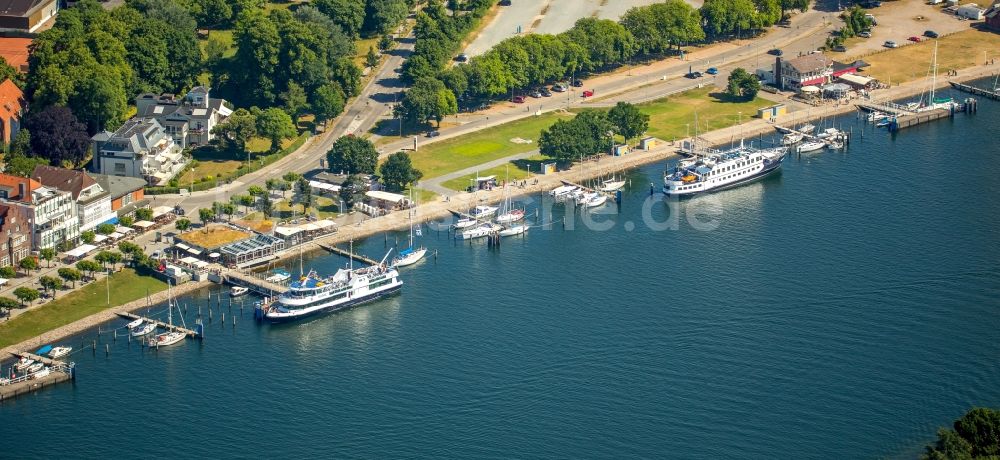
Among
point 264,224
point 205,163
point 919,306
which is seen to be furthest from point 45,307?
point 919,306

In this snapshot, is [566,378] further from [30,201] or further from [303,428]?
[30,201]

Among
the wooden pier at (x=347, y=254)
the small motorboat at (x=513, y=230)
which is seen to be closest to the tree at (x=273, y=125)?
the wooden pier at (x=347, y=254)

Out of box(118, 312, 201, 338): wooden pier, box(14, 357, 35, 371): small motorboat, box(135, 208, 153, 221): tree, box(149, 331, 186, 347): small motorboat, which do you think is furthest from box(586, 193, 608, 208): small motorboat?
box(14, 357, 35, 371): small motorboat

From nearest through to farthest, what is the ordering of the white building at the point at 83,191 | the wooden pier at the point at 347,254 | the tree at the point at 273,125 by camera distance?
the wooden pier at the point at 347,254, the white building at the point at 83,191, the tree at the point at 273,125

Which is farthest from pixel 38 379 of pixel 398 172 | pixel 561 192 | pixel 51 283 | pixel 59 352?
pixel 561 192

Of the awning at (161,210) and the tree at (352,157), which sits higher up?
the tree at (352,157)

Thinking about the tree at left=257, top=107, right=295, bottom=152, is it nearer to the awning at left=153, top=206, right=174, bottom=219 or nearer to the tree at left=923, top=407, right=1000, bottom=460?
the awning at left=153, top=206, right=174, bottom=219

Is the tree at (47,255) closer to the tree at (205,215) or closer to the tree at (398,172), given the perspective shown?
the tree at (205,215)
